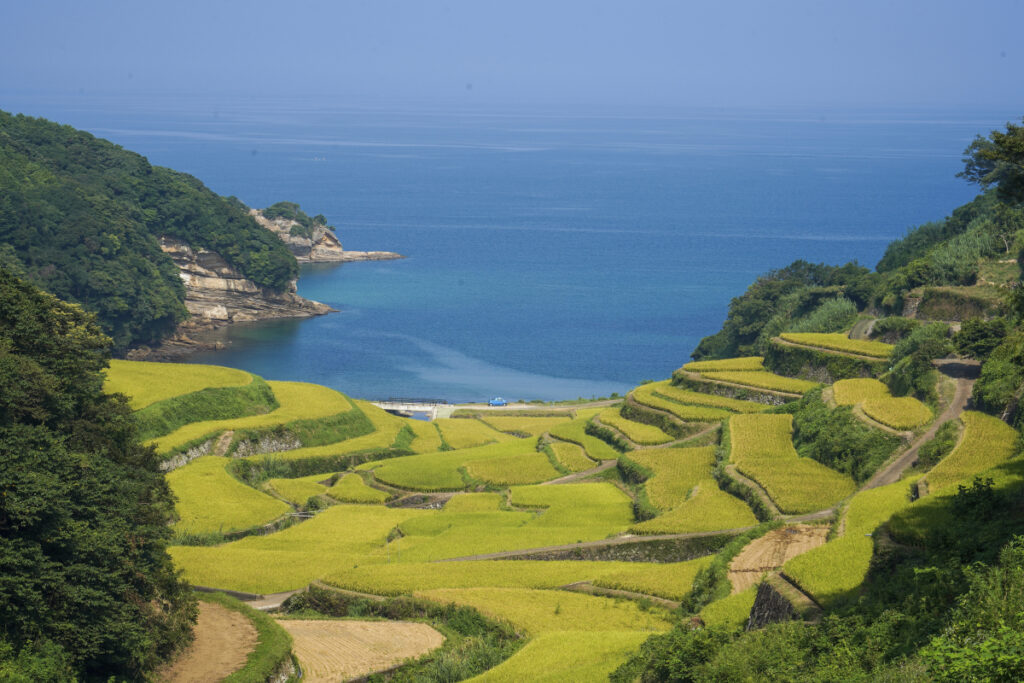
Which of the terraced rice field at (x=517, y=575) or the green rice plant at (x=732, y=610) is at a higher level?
the green rice plant at (x=732, y=610)

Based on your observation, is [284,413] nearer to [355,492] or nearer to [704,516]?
[355,492]

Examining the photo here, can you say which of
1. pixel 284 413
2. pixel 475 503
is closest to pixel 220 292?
pixel 284 413

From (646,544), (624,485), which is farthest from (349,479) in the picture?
(646,544)

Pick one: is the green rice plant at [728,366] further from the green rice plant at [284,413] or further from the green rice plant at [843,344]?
the green rice plant at [284,413]

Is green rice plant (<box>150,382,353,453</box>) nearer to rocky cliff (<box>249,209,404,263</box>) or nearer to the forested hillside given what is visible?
the forested hillside

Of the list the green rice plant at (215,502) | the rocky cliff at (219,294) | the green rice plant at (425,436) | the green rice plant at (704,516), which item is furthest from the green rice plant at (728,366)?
the rocky cliff at (219,294)

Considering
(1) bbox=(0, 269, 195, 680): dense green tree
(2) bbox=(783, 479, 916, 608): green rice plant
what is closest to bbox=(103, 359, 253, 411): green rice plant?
(1) bbox=(0, 269, 195, 680): dense green tree

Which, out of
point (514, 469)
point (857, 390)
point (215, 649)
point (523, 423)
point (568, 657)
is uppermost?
point (857, 390)

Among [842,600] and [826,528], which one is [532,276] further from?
[842,600]
